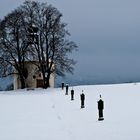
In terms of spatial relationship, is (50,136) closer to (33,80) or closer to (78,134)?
(78,134)

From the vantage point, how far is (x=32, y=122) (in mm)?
16297

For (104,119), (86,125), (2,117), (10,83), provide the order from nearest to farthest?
(86,125) → (104,119) → (2,117) → (10,83)

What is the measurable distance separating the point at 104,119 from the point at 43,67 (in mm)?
33566

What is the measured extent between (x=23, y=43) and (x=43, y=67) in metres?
3.79

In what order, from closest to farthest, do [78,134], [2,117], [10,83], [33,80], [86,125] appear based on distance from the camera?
[78,134] < [86,125] < [2,117] < [33,80] < [10,83]

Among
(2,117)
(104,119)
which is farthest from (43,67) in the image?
(104,119)

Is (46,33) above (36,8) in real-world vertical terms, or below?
below

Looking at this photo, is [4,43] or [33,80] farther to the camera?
[33,80]

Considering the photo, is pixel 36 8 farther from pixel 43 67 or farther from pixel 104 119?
pixel 104 119

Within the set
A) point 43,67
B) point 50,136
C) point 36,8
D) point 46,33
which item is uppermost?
point 36,8

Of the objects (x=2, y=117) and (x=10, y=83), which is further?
(x=10, y=83)

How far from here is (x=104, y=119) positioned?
15758mm

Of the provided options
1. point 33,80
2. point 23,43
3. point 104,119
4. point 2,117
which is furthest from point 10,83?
point 104,119

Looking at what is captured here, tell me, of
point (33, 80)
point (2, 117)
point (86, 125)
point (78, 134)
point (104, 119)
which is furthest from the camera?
point (33, 80)
